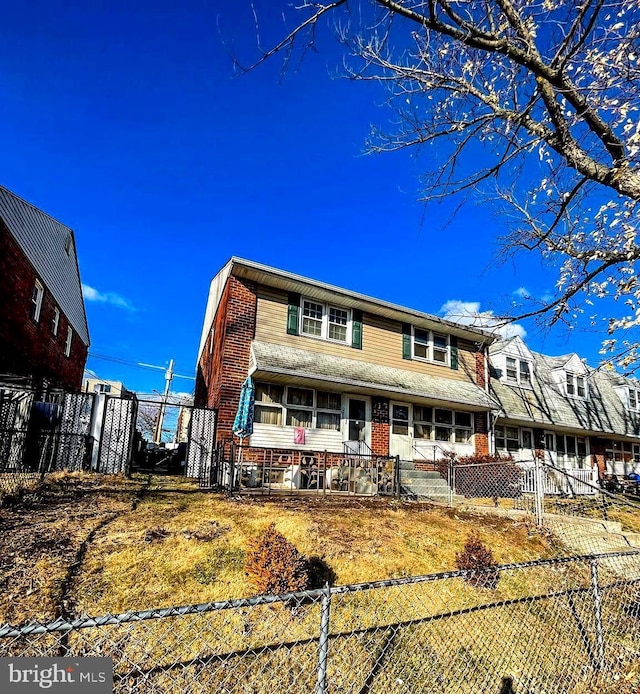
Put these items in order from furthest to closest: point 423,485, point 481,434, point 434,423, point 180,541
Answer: point 481,434
point 434,423
point 423,485
point 180,541

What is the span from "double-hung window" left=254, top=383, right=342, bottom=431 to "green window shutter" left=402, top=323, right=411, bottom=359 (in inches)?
152

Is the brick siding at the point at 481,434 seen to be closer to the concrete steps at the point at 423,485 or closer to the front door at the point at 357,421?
the concrete steps at the point at 423,485

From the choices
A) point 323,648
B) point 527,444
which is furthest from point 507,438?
point 323,648

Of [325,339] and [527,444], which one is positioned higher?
[325,339]

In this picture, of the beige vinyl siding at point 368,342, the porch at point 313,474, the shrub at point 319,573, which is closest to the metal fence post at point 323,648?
the shrub at point 319,573

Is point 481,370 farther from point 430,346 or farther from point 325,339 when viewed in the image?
point 325,339

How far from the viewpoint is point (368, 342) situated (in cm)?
1705

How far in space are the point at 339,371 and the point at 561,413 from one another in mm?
13493

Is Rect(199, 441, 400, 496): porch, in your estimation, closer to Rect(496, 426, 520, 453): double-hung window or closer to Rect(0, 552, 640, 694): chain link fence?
Rect(0, 552, 640, 694): chain link fence

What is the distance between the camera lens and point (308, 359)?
48.8 feet

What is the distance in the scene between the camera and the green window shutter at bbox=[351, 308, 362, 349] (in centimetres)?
1670

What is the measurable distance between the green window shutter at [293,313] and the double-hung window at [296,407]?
2.05 meters

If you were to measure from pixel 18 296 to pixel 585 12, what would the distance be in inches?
689

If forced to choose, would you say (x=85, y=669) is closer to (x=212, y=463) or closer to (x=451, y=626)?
(x=451, y=626)
